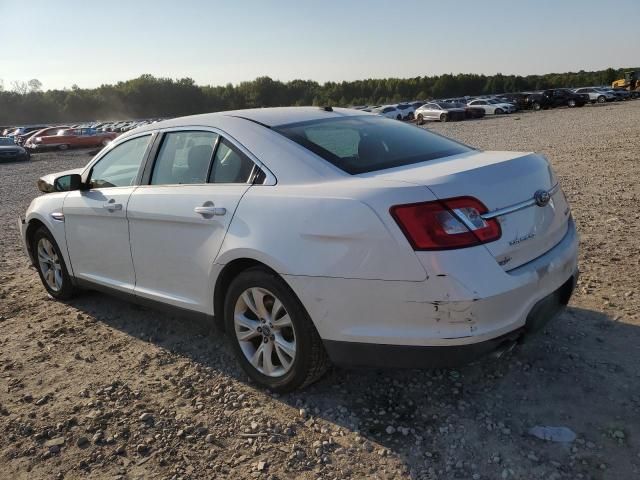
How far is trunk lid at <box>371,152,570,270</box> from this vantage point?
271 centimetres

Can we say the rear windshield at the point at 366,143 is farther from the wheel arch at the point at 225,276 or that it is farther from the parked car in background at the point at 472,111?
the parked car in background at the point at 472,111

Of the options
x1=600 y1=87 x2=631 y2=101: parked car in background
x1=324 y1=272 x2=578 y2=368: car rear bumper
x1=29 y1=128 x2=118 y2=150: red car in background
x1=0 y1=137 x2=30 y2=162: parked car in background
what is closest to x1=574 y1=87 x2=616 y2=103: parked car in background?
x1=600 y1=87 x2=631 y2=101: parked car in background

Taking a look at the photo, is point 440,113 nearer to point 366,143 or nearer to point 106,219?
point 106,219

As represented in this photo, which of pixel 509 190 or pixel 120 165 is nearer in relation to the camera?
pixel 509 190

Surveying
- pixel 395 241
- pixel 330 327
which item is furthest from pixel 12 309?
pixel 395 241

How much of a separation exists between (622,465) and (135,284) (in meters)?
3.15

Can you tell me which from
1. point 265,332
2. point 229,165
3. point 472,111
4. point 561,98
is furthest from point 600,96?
point 265,332

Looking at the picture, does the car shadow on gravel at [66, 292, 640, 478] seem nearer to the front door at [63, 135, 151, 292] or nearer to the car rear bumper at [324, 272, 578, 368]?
the car rear bumper at [324, 272, 578, 368]

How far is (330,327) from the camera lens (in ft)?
9.44

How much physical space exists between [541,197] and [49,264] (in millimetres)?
4330

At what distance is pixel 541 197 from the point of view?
2.99 metres

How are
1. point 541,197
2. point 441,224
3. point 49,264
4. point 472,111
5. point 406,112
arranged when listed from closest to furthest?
point 441,224 → point 541,197 → point 49,264 → point 472,111 → point 406,112

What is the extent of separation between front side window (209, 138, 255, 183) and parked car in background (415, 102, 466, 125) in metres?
37.3

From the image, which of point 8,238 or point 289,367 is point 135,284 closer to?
point 289,367
